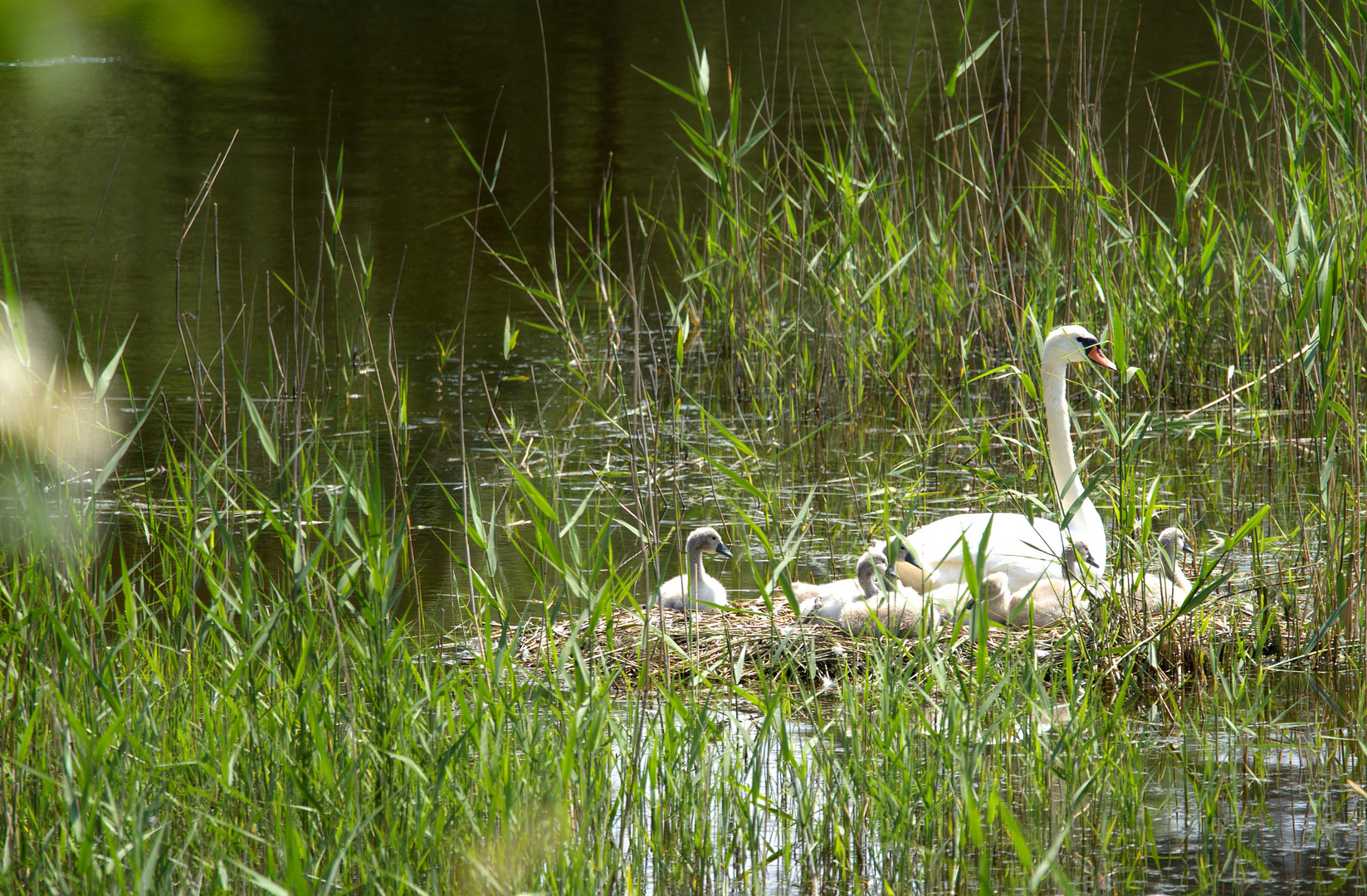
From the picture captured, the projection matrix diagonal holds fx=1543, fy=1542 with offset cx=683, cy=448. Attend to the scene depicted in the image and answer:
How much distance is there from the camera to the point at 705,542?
477 cm

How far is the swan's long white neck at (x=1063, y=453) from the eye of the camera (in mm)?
4805

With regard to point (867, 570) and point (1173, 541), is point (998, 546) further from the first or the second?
point (1173, 541)

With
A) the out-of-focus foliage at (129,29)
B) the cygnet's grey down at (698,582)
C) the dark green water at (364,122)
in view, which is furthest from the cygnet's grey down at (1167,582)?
the out-of-focus foliage at (129,29)

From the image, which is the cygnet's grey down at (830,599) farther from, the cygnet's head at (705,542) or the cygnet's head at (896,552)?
the cygnet's head at (705,542)

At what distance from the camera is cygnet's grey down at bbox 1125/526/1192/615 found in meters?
3.97

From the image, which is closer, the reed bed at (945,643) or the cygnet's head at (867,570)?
the reed bed at (945,643)

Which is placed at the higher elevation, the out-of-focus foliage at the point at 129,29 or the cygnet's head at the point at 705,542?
the out-of-focus foliage at the point at 129,29

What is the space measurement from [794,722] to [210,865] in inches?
67.6

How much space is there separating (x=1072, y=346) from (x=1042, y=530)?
2.72 feet

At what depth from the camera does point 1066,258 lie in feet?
20.8

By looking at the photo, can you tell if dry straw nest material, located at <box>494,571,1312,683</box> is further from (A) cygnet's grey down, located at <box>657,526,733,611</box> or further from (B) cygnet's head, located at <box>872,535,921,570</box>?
(B) cygnet's head, located at <box>872,535,921,570</box>

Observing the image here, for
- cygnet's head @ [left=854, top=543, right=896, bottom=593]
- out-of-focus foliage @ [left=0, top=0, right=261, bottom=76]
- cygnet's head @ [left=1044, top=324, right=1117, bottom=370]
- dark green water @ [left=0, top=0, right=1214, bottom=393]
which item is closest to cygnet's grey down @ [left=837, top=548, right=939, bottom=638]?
cygnet's head @ [left=854, top=543, right=896, bottom=593]

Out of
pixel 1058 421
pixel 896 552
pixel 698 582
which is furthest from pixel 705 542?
pixel 1058 421

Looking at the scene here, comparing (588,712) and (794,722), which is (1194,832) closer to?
(794,722)
